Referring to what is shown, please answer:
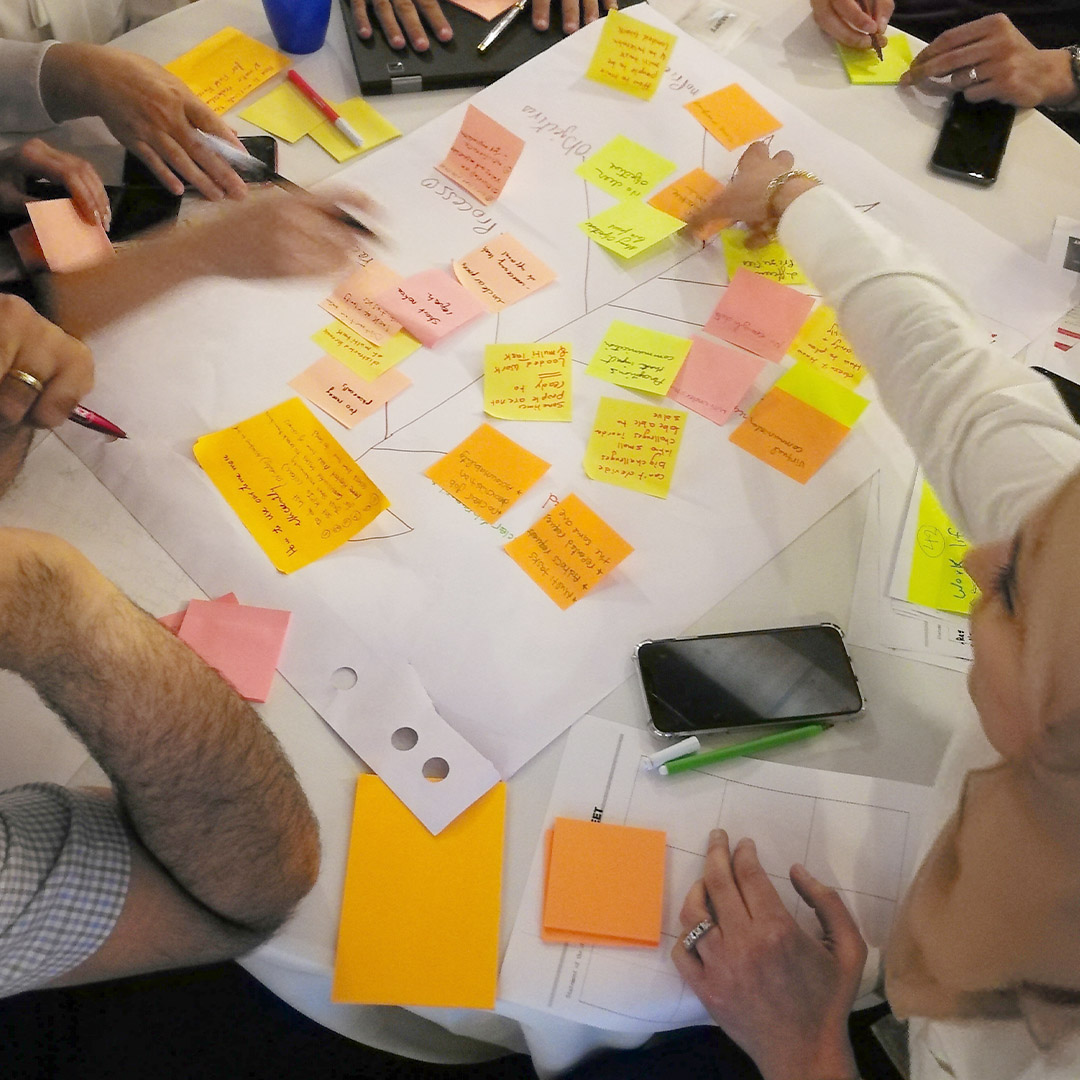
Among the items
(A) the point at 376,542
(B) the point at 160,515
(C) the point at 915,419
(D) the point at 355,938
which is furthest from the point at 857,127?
(D) the point at 355,938

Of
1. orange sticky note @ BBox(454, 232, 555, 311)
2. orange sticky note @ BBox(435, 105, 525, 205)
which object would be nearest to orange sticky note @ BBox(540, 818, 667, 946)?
orange sticky note @ BBox(454, 232, 555, 311)

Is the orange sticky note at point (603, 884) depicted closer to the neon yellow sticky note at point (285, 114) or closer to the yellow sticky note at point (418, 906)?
the yellow sticky note at point (418, 906)

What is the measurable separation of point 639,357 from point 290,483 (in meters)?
0.36

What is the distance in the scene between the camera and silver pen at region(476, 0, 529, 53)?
3.52 ft

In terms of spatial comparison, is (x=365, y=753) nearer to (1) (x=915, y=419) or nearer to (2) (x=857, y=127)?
(1) (x=915, y=419)

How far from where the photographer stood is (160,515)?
2.49 feet

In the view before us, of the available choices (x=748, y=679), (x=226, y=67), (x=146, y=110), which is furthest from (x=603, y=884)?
(x=226, y=67)

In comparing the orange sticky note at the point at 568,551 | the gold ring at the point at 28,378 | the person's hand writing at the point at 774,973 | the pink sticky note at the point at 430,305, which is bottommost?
the person's hand writing at the point at 774,973

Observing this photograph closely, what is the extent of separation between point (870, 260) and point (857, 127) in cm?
34

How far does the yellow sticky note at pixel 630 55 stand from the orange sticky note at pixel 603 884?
882 mm

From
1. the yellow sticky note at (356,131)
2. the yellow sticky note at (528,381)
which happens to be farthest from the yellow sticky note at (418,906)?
the yellow sticky note at (356,131)

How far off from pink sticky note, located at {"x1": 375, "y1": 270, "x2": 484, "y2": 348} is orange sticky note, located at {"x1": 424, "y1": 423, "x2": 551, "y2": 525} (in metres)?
0.13

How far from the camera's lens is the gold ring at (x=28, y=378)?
0.70 meters

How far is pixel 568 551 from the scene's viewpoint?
2.49ft
